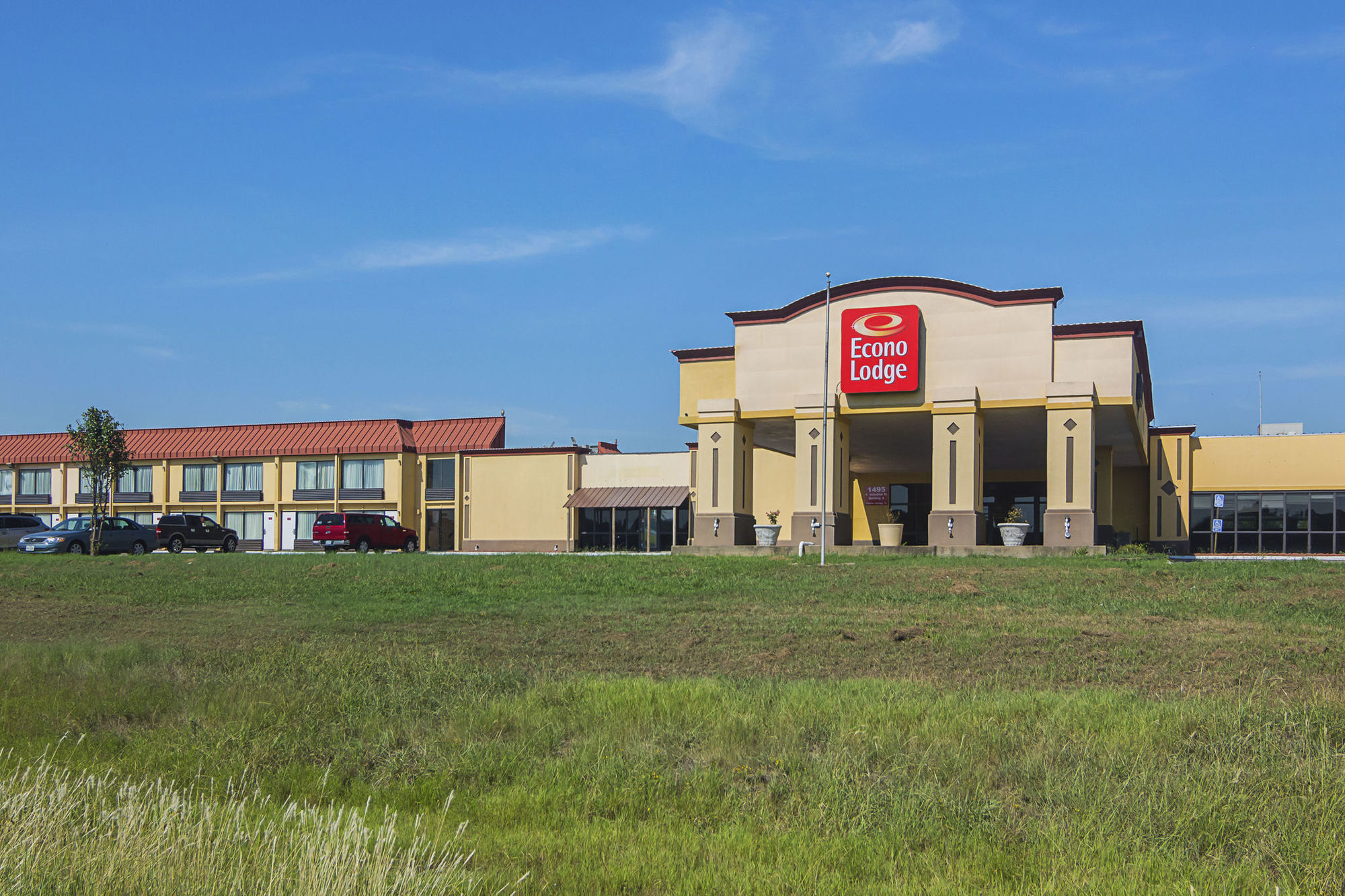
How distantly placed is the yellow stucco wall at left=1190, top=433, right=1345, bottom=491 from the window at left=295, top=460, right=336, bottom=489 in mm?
43369

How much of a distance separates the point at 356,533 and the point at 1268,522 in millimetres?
38223

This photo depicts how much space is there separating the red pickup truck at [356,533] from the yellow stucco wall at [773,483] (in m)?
15.6

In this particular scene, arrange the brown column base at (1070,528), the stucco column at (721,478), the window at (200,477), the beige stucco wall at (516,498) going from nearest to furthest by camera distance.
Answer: the brown column base at (1070,528) < the stucco column at (721,478) < the beige stucco wall at (516,498) < the window at (200,477)

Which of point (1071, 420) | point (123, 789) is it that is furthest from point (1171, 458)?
point (123, 789)

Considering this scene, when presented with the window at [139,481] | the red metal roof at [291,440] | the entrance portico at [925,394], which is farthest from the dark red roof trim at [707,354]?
the window at [139,481]

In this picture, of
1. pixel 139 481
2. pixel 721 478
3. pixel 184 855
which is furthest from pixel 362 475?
pixel 184 855

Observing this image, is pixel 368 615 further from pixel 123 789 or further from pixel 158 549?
pixel 158 549

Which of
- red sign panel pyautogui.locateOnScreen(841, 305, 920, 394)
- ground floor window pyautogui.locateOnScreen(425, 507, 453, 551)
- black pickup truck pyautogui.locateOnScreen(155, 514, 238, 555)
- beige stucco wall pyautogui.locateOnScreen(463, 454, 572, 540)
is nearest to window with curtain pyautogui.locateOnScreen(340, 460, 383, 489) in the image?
ground floor window pyautogui.locateOnScreen(425, 507, 453, 551)

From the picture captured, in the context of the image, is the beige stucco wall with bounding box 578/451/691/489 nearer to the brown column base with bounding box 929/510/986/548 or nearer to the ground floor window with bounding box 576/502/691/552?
the ground floor window with bounding box 576/502/691/552

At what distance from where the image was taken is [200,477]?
202ft

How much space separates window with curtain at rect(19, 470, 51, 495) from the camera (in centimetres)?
6512

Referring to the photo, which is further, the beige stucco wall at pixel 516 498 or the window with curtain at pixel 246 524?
the window with curtain at pixel 246 524

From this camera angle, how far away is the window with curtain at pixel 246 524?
60.3m

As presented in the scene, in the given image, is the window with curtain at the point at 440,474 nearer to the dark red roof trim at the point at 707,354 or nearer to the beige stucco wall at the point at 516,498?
the beige stucco wall at the point at 516,498
